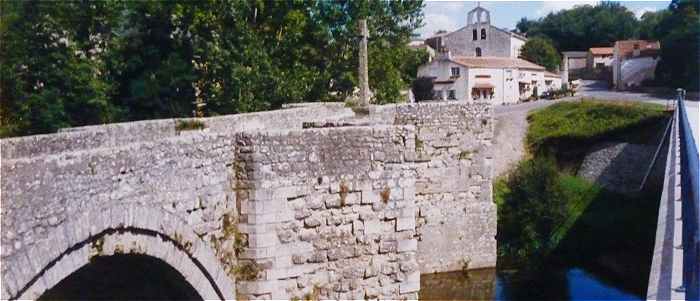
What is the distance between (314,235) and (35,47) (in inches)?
686

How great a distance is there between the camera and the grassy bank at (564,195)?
20.6 meters

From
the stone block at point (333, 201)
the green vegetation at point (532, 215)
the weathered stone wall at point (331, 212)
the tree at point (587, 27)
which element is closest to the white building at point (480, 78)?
the tree at point (587, 27)

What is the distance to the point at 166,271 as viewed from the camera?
6.50 metres

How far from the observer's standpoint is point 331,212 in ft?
24.2

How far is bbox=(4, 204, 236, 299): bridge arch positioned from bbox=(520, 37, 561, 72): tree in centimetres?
5022

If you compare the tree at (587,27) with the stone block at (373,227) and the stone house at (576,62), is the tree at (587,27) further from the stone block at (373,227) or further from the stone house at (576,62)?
the stone block at (373,227)

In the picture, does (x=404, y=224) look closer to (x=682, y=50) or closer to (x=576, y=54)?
(x=682, y=50)

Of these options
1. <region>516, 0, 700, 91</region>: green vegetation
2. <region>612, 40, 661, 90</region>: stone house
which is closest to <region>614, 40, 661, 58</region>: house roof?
<region>612, 40, 661, 90</region>: stone house

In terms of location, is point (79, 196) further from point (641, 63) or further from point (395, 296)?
point (641, 63)

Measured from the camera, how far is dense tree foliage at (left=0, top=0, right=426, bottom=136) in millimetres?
22047

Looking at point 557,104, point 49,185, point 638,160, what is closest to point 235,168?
point 49,185

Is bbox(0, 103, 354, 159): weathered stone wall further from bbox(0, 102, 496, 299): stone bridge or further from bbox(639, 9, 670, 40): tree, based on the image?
bbox(639, 9, 670, 40): tree

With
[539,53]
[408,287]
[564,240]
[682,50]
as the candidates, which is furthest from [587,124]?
[539,53]

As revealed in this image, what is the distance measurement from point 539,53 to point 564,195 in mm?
35586
